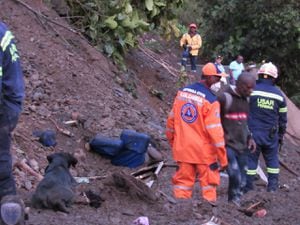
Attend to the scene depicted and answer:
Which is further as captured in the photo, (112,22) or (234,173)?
(112,22)

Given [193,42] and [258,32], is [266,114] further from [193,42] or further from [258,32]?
[258,32]

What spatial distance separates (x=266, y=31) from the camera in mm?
25156

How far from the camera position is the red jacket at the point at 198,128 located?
8.12 metres

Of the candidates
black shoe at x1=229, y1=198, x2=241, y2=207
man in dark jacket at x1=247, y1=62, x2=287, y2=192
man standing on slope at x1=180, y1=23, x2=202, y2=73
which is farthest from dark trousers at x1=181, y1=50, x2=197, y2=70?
black shoe at x1=229, y1=198, x2=241, y2=207

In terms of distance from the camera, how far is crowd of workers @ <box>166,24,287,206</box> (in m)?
8.20

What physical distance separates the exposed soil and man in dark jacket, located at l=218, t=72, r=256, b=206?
0.33 m

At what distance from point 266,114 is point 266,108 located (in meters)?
0.09

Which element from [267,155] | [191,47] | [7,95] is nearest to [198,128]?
[267,155]

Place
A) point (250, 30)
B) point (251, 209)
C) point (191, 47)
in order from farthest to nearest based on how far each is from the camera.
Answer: point (250, 30) → point (191, 47) → point (251, 209)

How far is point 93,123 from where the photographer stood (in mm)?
12602

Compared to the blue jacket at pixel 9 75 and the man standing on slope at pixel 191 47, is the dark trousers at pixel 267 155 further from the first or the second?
the man standing on slope at pixel 191 47

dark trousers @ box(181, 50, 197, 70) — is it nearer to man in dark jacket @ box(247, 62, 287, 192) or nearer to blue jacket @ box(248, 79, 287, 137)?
man in dark jacket @ box(247, 62, 287, 192)

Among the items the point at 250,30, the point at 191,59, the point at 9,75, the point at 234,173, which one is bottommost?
the point at 234,173

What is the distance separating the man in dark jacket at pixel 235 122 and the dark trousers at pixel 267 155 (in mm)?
1154
